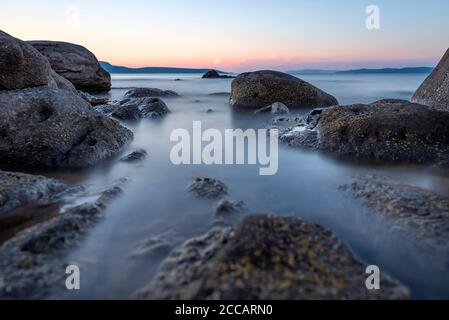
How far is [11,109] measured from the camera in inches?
200

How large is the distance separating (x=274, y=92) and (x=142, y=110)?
5.15 meters

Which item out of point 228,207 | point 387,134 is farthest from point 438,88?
point 228,207

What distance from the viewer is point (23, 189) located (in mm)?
3361

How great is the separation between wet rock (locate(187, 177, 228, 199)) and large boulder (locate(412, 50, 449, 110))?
6171 mm

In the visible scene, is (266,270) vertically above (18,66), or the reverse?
(18,66)

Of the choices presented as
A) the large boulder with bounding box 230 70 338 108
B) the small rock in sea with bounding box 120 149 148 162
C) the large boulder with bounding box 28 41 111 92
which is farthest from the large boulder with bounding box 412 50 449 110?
the large boulder with bounding box 28 41 111 92

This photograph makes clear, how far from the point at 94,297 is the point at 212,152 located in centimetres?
411

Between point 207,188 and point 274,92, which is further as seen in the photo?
point 274,92

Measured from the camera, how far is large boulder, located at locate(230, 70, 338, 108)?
1302 cm

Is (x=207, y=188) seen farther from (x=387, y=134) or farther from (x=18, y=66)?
(x=18, y=66)

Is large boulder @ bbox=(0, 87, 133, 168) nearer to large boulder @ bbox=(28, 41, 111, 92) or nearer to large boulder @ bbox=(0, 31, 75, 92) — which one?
large boulder @ bbox=(0, 31, 75, 92)

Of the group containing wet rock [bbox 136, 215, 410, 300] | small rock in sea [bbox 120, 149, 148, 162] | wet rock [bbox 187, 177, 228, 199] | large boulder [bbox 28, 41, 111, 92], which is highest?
large boulder [bbox 28, 41, 111, 92]
